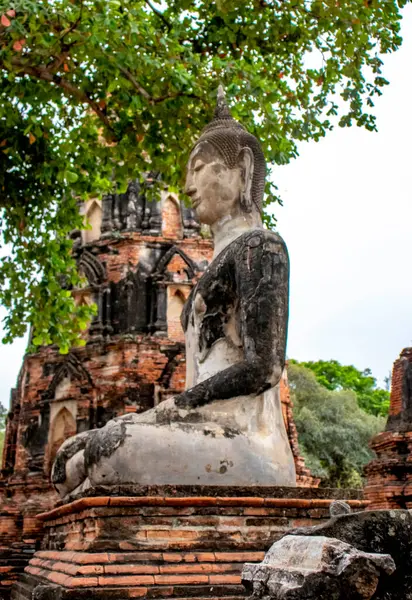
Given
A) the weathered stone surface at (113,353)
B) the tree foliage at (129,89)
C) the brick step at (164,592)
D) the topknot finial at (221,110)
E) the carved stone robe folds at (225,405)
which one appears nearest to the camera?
the brick step at (164,592)

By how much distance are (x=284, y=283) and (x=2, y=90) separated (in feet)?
17.6

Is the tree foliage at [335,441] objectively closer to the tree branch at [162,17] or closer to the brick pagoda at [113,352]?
the brick pagoda at [113,352]

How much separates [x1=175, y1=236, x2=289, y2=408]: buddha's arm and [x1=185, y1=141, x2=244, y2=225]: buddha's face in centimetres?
49

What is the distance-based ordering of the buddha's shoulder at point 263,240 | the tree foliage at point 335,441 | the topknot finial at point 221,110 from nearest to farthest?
the buddha's shoulder at point 263,240, the topknot finial at point 221,110, the tree foliage at point 335,441

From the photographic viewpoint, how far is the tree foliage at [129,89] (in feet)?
22.9

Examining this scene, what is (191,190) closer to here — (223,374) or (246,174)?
(246,174)

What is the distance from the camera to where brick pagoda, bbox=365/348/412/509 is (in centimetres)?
1010

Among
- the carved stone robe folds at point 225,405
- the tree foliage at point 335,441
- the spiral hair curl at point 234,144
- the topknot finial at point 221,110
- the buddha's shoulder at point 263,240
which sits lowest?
the carved stone robe folds at point 225,405

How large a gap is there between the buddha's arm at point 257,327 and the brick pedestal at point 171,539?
527 mm

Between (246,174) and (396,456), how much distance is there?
697 centimetres

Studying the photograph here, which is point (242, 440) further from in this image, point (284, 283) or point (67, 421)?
point (67, 421)

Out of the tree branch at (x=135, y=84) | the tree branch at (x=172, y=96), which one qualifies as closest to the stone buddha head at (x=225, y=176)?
the tree branch at (x=135, y=84)

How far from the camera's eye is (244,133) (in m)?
4.50

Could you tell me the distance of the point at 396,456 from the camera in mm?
10297
